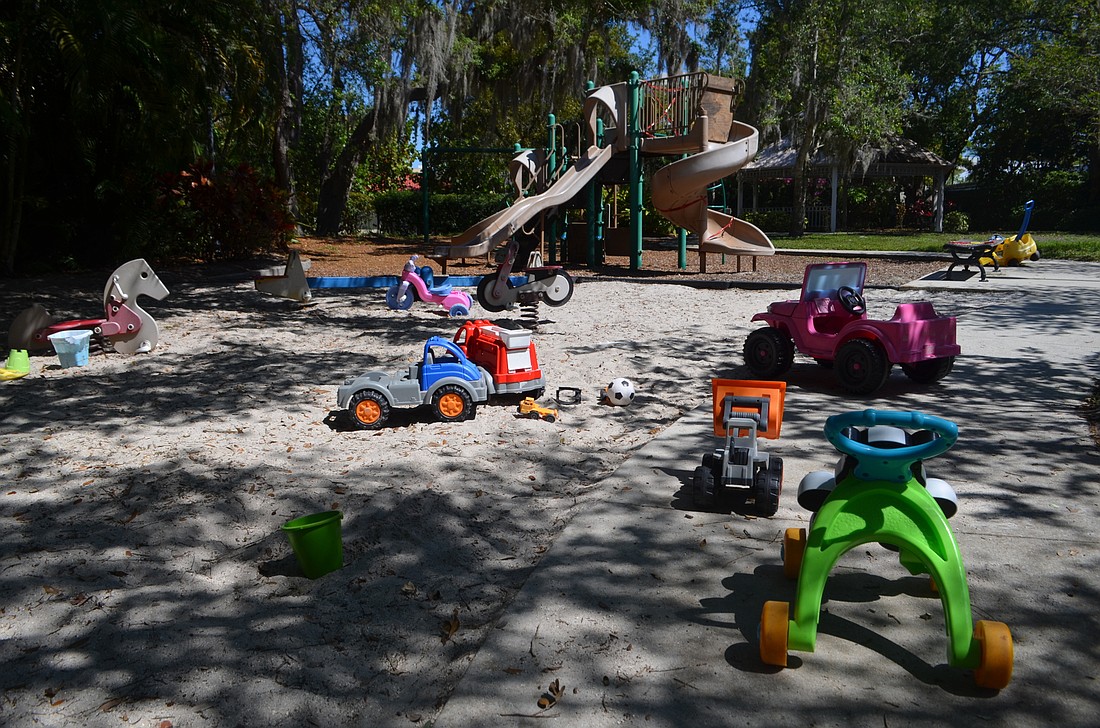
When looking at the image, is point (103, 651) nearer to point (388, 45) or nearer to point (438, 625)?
point (438, 625)

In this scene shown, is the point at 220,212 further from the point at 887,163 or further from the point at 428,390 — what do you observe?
the point at 887,163

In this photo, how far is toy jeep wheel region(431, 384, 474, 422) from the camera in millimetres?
6070

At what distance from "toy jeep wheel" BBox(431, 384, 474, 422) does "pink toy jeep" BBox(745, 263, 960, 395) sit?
2.74m

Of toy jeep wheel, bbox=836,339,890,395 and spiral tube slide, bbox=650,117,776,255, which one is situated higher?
spiral tube slide, bbox=650,117,776,255

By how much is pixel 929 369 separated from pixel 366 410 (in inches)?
180

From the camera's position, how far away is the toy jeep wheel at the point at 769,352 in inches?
284

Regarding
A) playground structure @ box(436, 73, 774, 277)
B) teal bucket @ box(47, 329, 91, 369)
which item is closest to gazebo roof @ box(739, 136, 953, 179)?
playground structure @ box(436, 73, 774, 277)

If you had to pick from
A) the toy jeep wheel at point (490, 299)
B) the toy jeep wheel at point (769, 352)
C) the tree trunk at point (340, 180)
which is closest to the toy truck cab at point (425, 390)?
the toy jeep wheel at point (769, 352)

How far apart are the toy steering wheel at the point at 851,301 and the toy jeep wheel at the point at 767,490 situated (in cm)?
310

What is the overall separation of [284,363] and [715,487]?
204 inches

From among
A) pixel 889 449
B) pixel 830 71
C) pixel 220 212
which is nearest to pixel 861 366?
pixel 889 449

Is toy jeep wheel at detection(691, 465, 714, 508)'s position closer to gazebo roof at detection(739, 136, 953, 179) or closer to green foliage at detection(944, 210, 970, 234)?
gazebo roof at detection(739, 136, 953, 179)

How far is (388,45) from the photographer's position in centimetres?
2117

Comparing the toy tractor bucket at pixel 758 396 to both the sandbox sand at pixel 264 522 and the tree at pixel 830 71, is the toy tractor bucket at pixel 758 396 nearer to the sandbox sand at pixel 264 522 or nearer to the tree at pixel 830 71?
the sandbox sand at pixel 264 522
